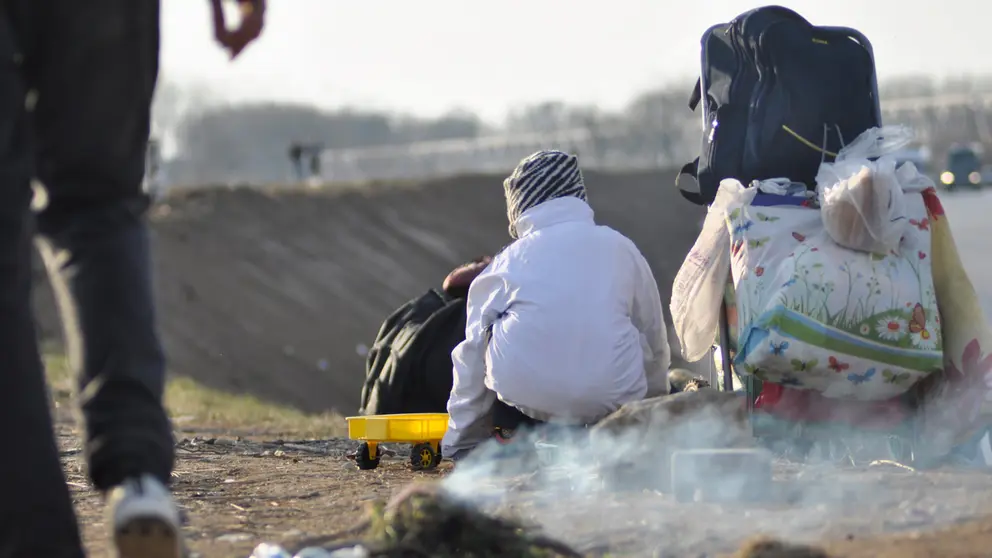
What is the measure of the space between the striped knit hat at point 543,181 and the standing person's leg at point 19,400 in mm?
2765

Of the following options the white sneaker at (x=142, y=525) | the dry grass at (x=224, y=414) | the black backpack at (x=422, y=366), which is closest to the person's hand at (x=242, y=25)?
the white sneaker at (x=142, y=525)

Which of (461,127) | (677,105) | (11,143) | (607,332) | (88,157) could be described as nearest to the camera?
(11,143)

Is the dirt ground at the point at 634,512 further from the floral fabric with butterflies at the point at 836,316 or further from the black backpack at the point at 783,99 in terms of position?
the black backpack at the point at 783,99

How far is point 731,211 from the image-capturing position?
489cm

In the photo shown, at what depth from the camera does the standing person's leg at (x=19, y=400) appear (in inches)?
92.3

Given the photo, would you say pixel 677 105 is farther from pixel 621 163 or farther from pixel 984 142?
pixel 621 163

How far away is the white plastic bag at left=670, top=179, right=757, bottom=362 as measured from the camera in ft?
16.3

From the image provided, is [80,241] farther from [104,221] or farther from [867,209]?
[867,209]

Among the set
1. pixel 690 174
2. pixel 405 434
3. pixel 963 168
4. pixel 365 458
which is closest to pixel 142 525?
pixel 405 434

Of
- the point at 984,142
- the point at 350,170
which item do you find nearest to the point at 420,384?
the point at 350,170

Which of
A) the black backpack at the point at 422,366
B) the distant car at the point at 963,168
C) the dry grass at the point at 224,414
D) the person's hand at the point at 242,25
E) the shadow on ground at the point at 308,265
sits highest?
the person's hand at the point at 242,25

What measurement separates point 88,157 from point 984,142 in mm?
63521

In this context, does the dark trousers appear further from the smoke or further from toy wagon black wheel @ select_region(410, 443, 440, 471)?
toy wagon black wheel @ select_region(410, 443, 440, 471)

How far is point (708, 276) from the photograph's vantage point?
5008 mm
